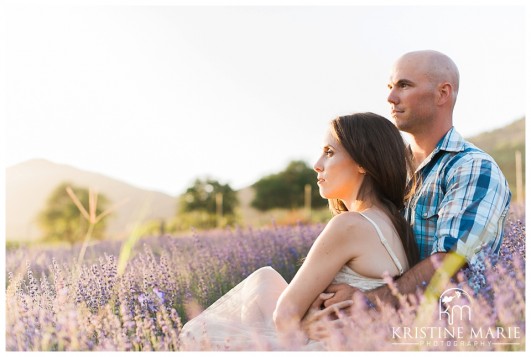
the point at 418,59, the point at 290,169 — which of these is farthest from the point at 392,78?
the point at 290,169

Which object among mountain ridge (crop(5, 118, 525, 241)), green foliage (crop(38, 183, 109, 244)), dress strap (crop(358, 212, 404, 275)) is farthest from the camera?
green foliage (crop(38, 183, 109, 244))

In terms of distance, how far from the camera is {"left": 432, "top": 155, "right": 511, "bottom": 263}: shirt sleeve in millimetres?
2885

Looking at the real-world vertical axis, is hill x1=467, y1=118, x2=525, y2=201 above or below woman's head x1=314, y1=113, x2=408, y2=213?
above

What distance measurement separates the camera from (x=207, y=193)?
23516 millimetres

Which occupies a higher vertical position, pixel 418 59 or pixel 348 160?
pixel 418 59

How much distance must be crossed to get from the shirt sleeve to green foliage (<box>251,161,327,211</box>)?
75.8 ft

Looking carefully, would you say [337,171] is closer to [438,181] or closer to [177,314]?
[438,181]

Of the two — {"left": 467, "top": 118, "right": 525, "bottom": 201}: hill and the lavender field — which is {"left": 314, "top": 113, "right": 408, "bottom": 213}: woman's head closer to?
the lavender field

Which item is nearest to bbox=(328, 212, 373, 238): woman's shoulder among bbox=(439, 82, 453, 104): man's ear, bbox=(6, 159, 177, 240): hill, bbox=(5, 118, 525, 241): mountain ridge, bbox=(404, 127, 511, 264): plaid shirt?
bbox=(404, 127, 511, 264): plaid shirt

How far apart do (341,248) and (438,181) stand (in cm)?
97

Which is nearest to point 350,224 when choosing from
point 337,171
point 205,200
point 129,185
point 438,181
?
point 337,171

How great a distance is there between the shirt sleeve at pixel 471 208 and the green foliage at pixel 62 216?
20812 millimetres
